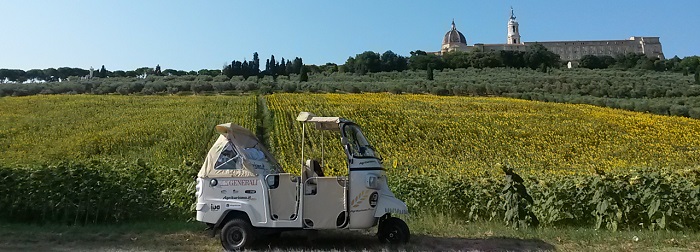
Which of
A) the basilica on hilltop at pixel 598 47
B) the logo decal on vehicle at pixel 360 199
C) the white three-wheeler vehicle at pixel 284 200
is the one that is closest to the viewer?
the logo decal on vehicle at pixel 360 199

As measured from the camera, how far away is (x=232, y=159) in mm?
9883

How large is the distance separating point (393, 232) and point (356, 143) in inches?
60.6

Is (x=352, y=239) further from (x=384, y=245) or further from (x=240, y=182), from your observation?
(x=240, y=182)

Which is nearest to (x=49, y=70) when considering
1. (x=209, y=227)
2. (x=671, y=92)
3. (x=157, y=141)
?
(x=157, y=141)

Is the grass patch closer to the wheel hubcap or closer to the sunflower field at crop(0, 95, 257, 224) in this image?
the wheel hubcap

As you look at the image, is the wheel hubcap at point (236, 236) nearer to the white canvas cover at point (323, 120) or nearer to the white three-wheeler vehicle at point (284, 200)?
the white three-wheeler vehicle at point (284, 200)

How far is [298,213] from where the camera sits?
9711 millimetres

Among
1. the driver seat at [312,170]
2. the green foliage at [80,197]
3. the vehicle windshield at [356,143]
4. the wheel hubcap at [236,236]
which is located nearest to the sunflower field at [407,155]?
the green foliage at [80,197]

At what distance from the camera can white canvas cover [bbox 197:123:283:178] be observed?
9.81 m

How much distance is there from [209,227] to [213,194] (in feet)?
2.44

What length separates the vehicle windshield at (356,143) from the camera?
31.7ft

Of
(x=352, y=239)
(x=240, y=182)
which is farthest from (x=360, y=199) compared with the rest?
(x=240, y=182)

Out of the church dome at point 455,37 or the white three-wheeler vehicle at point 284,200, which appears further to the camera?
the church dome at point 455,37

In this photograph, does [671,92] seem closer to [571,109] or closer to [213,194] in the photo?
[571,109]
